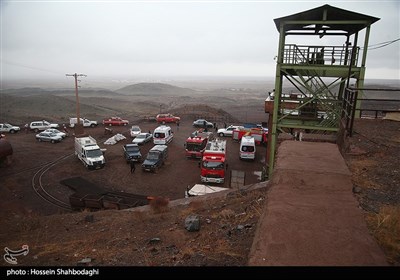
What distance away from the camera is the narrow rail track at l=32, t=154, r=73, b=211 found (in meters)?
18.1

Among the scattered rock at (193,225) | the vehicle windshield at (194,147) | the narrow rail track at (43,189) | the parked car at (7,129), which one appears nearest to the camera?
the scattered rock at (193,225)

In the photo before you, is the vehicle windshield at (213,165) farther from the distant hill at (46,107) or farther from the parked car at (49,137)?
the distant hill at (46,107)

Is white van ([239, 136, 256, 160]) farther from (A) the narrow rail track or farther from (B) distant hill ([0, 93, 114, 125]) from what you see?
(B) distant hill ([0, 93, 114, 125])

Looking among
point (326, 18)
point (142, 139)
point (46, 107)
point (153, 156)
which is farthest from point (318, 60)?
point (46, 107)

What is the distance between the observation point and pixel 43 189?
20.9m

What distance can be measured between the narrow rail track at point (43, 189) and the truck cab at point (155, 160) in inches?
311

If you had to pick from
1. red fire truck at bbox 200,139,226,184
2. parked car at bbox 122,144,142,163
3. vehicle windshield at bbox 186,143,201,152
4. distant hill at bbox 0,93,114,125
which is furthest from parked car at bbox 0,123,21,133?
red fire truck at bbox 200,139,226,184

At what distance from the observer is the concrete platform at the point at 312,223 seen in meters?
3.09

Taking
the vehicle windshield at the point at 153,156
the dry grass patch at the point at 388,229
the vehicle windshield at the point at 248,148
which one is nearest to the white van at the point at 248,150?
the vehicle windshield at the point at 248,148

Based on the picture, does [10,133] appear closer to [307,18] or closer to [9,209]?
[9,209]

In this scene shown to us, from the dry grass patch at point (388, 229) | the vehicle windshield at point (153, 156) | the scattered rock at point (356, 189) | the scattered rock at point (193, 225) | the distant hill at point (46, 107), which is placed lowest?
the distant hill at point (46, 107)

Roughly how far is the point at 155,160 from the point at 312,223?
73.5ft

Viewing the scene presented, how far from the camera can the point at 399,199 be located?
18.2ft
